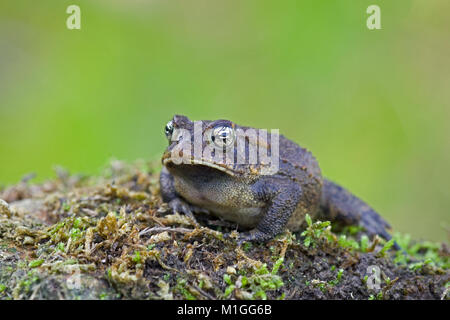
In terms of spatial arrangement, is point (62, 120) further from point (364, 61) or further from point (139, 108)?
point (364, 61)

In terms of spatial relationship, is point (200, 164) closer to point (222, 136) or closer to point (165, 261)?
point (222, 136)

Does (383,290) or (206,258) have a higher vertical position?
(206,258)

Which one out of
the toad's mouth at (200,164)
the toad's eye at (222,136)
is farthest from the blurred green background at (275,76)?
the toad's eye at (222,136)

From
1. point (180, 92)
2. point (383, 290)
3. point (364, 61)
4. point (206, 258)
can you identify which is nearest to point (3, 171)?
point (180, 92)

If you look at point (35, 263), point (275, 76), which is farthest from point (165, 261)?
point (275, 76)

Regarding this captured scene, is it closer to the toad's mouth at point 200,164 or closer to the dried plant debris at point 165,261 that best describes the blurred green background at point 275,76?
the dried plant debris at point 165,261

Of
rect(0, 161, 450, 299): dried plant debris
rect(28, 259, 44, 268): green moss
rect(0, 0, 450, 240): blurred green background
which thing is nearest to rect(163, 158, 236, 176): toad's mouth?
rect(0, 161, 450, 299): dried plant debris
